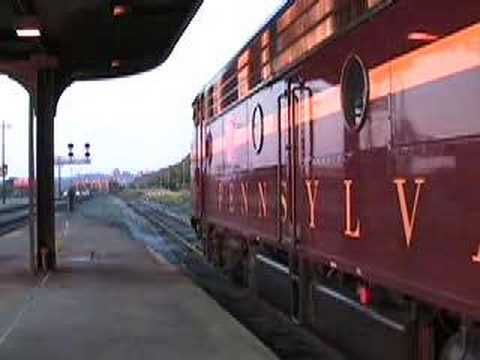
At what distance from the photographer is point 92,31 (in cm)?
1939

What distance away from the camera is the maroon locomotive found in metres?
6.07

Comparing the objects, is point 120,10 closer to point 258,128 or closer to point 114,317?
point 258,128

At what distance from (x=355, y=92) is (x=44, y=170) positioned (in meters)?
12.5

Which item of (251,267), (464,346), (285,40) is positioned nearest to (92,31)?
(251,267)

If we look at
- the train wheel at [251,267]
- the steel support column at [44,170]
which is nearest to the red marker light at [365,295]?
the train wheel at [251,267]

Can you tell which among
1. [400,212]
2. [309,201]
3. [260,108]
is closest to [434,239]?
[400,212]

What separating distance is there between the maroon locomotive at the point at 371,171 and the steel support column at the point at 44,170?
269 inches

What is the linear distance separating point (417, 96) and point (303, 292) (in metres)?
4.73

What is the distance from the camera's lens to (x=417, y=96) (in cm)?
671

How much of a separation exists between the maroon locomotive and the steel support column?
A: 6.84m

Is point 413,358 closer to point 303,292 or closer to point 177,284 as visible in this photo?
point 303,292

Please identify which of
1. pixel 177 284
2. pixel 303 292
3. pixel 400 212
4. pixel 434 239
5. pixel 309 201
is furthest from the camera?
pixel 177 284

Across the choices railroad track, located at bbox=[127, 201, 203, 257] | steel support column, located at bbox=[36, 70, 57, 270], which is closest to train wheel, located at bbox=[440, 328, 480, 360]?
steel support column, located at bbox=[36, 70, 57, 270]

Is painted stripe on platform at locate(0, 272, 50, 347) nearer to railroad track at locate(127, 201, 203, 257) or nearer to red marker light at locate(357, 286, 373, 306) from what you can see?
red marker light at locate(357, 286, 373, 306)
